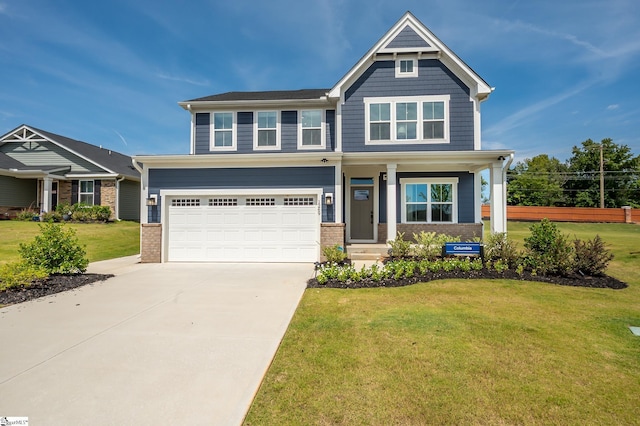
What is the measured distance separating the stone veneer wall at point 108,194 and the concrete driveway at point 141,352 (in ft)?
48.2

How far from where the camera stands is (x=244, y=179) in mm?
10297

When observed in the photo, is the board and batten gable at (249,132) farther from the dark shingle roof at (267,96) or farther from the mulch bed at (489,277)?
the mulch bed at (489,277)

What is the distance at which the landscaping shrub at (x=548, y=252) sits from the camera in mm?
7445

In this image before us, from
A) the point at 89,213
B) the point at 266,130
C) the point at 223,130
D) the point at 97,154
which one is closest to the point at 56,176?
the point at 97,154

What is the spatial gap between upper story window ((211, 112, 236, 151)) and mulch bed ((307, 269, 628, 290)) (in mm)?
8108

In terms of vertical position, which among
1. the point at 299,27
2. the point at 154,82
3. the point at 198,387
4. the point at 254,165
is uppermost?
the point at 299,27

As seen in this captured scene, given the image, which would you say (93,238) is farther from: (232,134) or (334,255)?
(334,255)

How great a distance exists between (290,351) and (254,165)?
25.2ft

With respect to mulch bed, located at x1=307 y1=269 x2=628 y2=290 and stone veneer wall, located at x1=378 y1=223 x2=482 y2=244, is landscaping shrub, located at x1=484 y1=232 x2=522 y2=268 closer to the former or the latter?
mulch bed, located at x1=307 y1=269 x2=628 y2=290

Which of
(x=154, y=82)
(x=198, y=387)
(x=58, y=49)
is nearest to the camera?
(x=198, y=387)

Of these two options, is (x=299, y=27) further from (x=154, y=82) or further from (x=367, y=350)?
(x=367, y=350)

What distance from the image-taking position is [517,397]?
8.84ft

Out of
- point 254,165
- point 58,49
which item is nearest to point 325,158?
point 254,165

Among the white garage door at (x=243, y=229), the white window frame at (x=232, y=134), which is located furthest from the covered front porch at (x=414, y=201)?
the white window frame at (x=232, y=134)
